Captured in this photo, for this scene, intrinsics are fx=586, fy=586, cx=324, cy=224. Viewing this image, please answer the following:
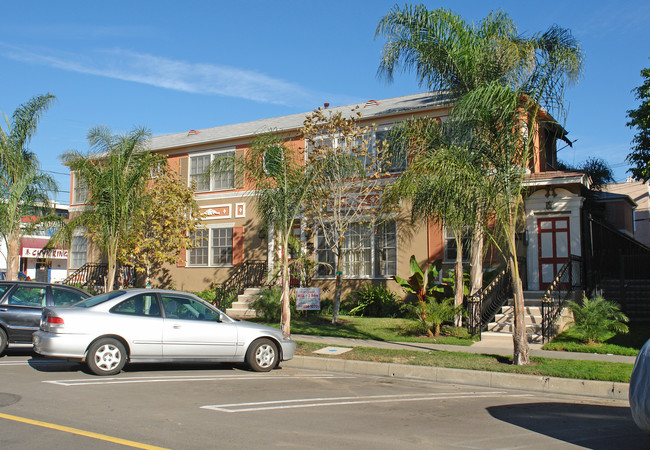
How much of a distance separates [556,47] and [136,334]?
31.8 feet

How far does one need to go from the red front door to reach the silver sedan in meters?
9.91

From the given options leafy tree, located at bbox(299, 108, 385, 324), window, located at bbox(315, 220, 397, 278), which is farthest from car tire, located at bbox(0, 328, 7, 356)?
window, located at bbox(315, 220, 397, 278)

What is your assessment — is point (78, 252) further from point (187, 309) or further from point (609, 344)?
point (609, 344)

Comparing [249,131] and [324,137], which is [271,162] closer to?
[324,137]

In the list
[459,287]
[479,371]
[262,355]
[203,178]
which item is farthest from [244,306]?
[479,371]

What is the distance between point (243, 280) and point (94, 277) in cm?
740

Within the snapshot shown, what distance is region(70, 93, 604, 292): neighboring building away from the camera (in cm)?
1722

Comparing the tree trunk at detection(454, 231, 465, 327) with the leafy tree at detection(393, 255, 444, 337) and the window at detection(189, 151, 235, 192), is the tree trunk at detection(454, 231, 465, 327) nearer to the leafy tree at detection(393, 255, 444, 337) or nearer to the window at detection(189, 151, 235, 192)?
the leafy tree at detection(393, 255, 444, 337)

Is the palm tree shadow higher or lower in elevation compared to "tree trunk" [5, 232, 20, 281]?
lower

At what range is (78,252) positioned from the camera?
26.5 m

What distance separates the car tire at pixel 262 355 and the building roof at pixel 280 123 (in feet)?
30.2


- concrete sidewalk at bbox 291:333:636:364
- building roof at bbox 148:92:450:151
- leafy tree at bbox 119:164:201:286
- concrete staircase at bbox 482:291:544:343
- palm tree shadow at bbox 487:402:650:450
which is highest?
building roof at bbox 148:92:450:151

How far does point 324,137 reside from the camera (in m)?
18.2

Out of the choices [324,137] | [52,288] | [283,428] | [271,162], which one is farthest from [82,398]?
[324,137]
